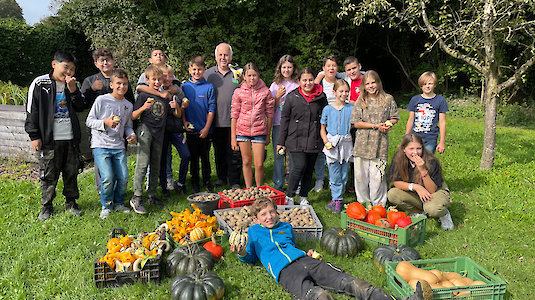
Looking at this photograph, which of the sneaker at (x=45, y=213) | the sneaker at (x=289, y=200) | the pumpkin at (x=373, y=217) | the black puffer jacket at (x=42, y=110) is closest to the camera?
the pumpkin at (x=373, y=217)

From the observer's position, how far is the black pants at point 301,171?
5734mm

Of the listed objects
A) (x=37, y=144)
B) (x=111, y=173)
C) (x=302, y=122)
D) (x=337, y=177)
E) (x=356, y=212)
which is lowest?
(x=356, y=212)

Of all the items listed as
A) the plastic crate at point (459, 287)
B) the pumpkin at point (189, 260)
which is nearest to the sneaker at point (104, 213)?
the pumpkin at point (189, 260)

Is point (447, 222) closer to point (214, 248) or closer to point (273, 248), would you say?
point (273, 248)

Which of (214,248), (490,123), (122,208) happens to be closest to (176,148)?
(122,208)

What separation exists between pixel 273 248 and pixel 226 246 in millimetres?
816

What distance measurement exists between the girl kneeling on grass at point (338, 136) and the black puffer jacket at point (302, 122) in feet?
0.35

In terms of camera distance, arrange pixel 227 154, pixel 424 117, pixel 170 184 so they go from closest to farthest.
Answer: pixel 424 117
pixel 227 154
pixel 170 184

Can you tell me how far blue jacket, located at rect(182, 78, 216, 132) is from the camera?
6223mm

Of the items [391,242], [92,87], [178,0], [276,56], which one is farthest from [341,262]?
[276,56]

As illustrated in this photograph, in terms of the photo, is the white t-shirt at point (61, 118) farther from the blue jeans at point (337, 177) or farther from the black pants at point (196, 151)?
the blue jeans at point (337, 177)

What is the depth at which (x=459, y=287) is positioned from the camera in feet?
10.8

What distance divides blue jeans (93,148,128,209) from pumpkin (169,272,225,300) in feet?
7.58

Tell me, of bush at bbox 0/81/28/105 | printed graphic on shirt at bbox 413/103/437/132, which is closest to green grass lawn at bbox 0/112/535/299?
printed graphic on shirt at bbox 413/103/437/132
